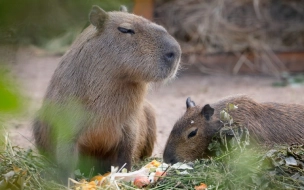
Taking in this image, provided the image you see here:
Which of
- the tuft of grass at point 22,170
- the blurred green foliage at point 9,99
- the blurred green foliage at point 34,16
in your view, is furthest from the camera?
the tuft of grass at point 22,170

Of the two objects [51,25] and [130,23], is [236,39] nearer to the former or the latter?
[130,23]

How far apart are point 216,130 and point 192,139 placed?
8.9 inches

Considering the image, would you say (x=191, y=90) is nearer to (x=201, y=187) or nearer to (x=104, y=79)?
(x=104, y=79)

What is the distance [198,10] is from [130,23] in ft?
23.0

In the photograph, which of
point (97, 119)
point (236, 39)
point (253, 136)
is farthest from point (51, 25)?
point (236, 39)

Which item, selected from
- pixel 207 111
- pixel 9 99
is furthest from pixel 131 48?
pixel 9 99

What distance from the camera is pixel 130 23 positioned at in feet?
13.6

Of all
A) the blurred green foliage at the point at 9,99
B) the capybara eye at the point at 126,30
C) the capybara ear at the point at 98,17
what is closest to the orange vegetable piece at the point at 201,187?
the capybara eye at the point at 126,30

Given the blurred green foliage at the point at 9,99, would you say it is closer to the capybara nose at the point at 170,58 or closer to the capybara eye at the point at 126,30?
the capybara nose at the point at 170,58

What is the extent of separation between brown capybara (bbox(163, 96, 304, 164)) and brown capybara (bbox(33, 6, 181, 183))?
0.51 metres

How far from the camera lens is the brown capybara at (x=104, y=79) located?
13.2 ft

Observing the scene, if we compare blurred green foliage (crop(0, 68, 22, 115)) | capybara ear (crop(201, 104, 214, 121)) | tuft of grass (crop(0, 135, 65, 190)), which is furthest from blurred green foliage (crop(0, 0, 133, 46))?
capybara ear (crop(201, 104, 214, 121))

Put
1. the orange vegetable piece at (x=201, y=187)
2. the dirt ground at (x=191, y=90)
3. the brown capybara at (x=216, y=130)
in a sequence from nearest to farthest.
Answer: the orange vegetable piece at (x=201, y=187) → the brown capybara at (x=216, y=130) → the dirt ground at (x=191, y=90)

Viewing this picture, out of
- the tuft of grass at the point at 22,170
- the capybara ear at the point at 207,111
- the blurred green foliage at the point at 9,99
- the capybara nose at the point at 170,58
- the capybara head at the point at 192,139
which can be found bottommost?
the tuft of grass at the point at 22,170
